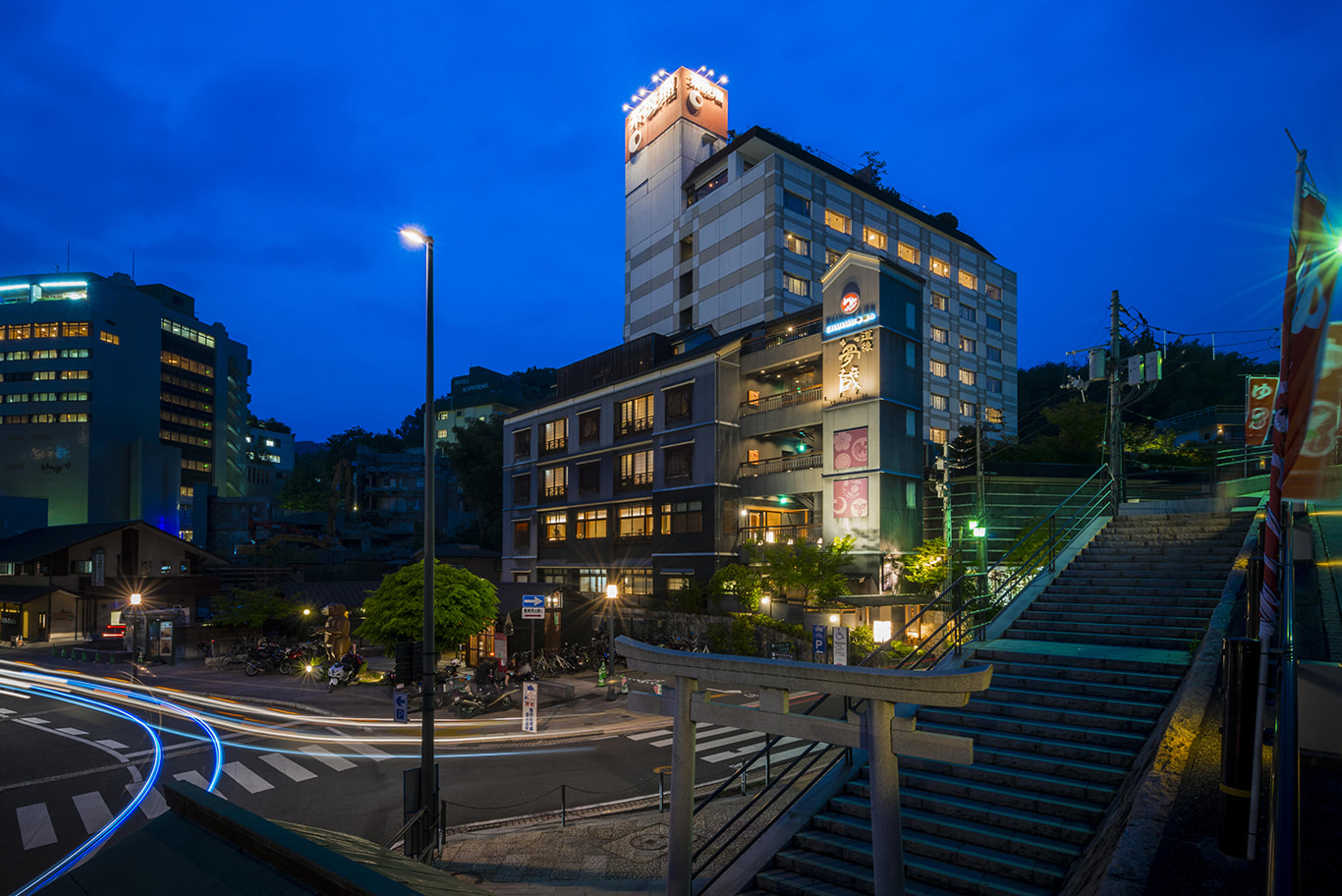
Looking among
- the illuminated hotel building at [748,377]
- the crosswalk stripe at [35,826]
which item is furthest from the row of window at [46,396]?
the crosswalk stripe at [35,826]

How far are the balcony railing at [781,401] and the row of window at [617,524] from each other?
676 centimetres

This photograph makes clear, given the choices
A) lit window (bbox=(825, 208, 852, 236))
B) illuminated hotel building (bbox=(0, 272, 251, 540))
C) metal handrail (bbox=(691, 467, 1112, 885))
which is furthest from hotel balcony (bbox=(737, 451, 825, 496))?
illuminated hotel building (bbox=(0, 272, 251, 540))

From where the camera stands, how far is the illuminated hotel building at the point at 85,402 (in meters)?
76.9

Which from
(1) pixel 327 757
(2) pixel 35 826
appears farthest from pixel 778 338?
(2) pixel 35 826

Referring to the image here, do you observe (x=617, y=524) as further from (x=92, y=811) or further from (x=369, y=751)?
(x=92, y=811)

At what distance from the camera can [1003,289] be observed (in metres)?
75.1

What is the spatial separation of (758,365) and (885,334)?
29.2 feet

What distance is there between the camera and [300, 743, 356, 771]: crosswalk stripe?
17.8 metres

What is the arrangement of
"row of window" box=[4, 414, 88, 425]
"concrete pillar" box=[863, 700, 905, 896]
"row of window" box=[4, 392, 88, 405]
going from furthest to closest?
1. "row of window" box=[4, 392, 88, 405]
2. "row of window" box=[4, 414, 88, 425]
3. "concrete pillar" box=[863, 700, 905, 896]

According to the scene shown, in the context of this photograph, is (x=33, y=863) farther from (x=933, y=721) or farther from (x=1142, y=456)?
(x=1142, y=456)

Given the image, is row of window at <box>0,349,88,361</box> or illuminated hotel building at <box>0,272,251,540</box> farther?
row of window at <box>0,349,88,361</box>

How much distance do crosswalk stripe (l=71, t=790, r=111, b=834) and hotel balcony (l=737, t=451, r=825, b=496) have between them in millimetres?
33027

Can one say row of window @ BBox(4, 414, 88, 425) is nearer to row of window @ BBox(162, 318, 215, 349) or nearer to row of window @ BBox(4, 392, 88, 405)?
row of window @ BBox(4, 392, 88, 405)

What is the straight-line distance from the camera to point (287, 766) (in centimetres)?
1758
